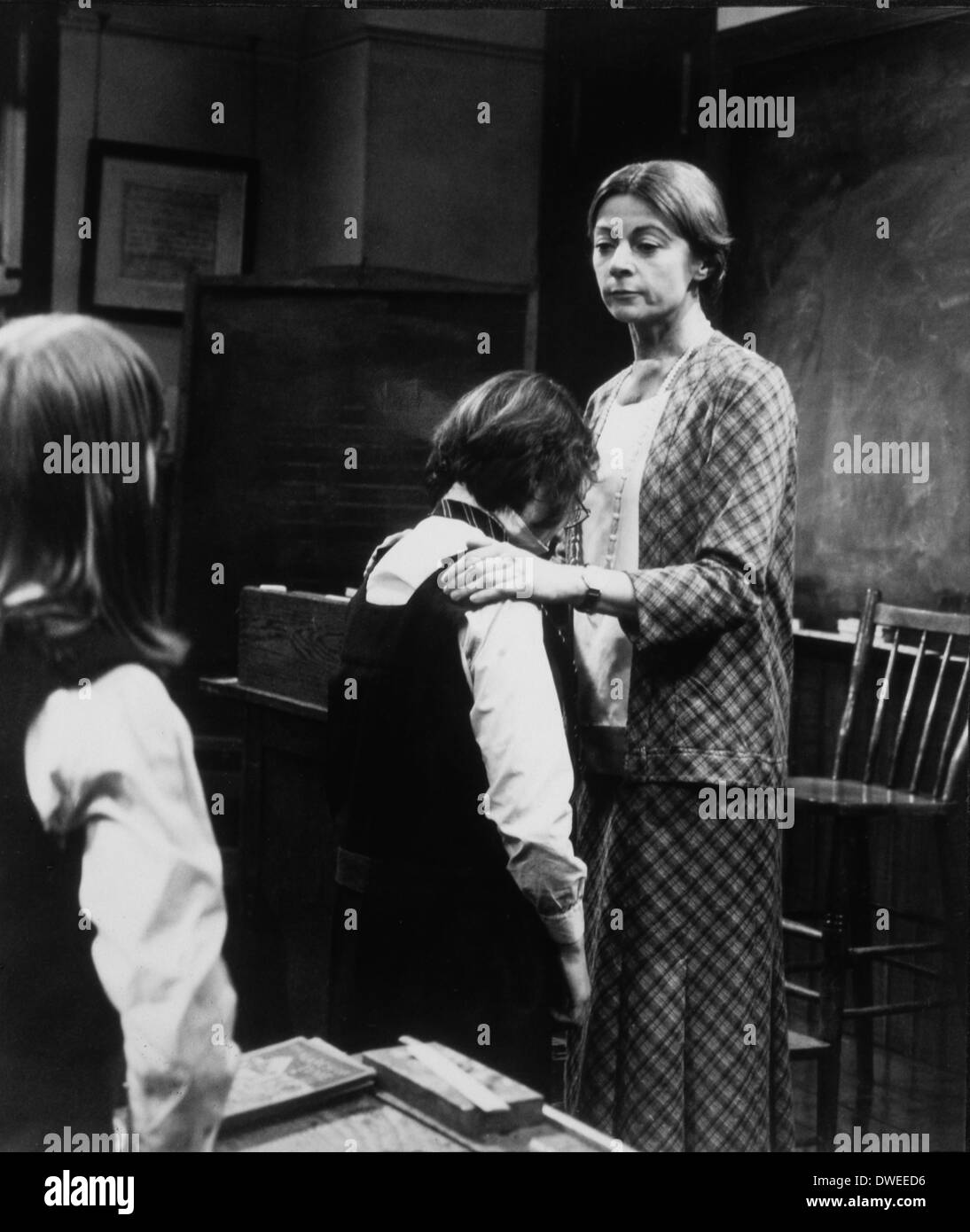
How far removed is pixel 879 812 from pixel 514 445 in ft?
4.33

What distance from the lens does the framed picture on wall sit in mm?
2551

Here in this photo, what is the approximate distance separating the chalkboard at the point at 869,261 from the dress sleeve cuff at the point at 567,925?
90cm

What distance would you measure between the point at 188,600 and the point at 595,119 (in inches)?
42.1

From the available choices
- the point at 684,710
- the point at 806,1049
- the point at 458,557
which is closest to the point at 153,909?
the point at 458,557

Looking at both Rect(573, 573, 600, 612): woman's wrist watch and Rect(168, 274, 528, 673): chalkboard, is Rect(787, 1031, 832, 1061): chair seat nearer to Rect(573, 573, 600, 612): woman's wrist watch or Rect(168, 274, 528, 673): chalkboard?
Rect(573, 573, 600, 612): woman's wrist watch

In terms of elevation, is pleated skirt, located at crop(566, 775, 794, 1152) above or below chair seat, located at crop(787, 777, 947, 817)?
below

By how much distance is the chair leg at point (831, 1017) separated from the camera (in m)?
2.87

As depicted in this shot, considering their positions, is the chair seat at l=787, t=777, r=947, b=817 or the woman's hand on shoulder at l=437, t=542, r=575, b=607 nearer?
the woman's hand on shoulder at l=437, t=542, r=575, b=607

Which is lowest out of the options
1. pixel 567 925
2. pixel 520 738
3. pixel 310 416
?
pixel 567 925

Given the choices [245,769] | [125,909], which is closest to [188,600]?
[245,769]

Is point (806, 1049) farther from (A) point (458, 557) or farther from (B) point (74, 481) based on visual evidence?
(B) point (74, 481)

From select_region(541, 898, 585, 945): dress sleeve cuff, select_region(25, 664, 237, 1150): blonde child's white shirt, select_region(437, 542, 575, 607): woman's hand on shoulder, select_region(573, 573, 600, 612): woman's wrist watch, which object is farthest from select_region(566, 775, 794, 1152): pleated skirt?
select_region(25, 664, 237, 1150): blonde child's white shirt

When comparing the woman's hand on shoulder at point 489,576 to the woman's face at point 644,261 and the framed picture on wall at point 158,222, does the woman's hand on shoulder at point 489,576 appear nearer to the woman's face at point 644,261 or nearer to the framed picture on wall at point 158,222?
the woman's face at point 644,261

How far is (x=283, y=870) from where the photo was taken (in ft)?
8.95
